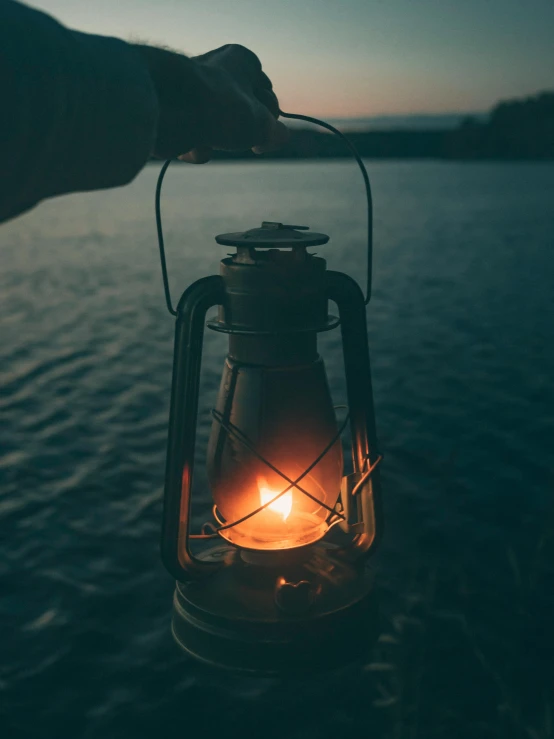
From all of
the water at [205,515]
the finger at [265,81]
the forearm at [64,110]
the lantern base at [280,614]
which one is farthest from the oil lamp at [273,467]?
the water at [205,515]

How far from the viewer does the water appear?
511 centimetres

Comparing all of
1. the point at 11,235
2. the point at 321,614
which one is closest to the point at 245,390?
the point at 321,614

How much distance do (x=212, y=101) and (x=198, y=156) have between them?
345 millimetres

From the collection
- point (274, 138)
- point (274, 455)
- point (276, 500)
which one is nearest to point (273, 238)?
point (274, 138)

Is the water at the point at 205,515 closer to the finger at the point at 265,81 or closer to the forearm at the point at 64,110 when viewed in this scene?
the finger at the point at 265,81

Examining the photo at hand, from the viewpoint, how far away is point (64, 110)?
1041 millimetres

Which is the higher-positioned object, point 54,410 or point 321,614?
point 321,614

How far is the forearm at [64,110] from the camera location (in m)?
1.00

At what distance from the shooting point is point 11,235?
4050 cm

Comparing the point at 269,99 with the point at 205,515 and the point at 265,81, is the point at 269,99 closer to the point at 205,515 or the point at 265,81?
the point at 265,81

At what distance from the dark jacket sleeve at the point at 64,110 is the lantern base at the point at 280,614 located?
1.03m

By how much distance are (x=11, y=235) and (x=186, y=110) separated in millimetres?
41921

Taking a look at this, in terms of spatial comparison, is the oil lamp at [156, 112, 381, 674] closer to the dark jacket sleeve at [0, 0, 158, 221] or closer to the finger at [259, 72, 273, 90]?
the finger at [259, 72, 273, 90]

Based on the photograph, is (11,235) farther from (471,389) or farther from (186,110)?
(186,110)
